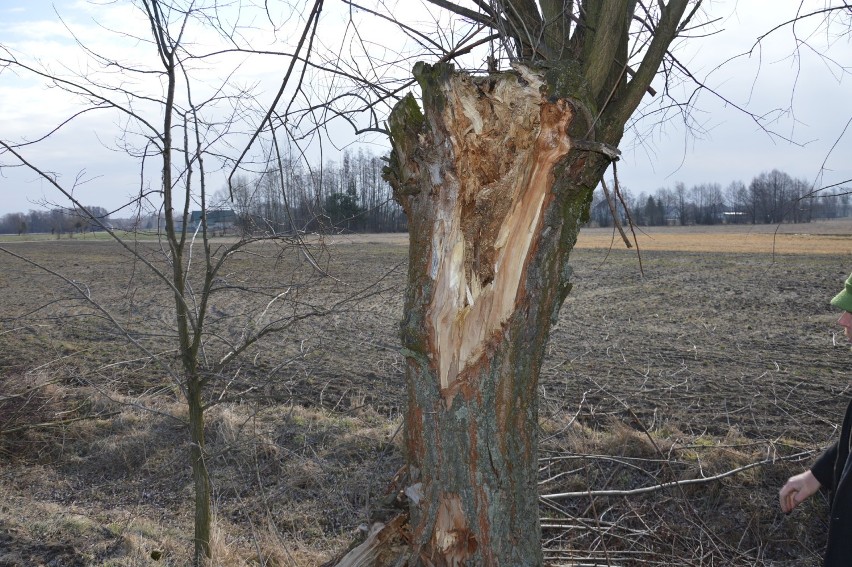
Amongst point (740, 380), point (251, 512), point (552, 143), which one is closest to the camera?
point (552, 143)

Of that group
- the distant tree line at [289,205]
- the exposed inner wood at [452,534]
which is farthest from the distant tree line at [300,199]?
the exposed inner wood at [452,534]

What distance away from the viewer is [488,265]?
91.2 inches

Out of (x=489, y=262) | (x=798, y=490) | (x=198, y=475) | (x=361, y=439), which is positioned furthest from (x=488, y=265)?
(x=361, y=439)

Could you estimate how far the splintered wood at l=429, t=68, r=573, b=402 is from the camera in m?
2.22

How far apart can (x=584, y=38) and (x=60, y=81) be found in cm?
248

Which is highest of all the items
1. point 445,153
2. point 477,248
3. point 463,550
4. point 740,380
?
point 445,153

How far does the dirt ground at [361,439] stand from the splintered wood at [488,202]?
33.5 inches

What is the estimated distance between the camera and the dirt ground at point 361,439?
14.1 ft

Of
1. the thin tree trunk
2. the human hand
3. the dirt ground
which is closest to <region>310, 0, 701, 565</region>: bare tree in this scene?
the dirt ground

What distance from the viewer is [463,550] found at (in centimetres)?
229

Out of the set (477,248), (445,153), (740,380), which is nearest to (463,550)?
(477,248)

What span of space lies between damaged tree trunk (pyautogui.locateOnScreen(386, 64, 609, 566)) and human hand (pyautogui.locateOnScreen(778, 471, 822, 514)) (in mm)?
1107

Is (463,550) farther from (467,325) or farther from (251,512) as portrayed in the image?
(251,512)

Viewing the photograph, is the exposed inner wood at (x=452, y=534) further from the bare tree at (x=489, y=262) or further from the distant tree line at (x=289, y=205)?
the distant tree line at (x=289, y=205)
